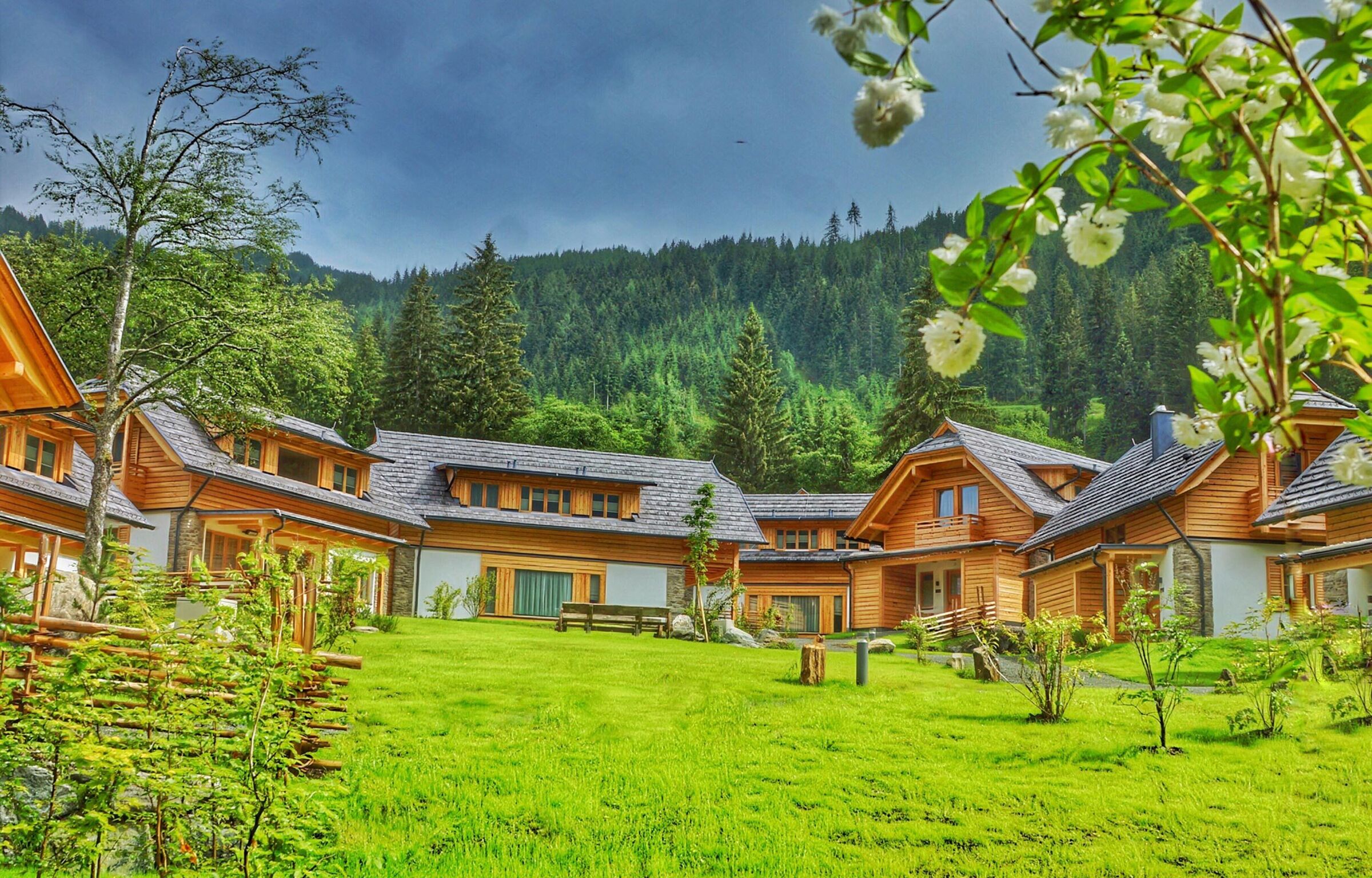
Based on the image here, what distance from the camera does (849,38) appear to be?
224 cm

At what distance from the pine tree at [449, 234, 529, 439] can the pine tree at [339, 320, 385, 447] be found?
14.7ft

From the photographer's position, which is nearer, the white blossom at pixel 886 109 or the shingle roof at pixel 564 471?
the white blossom at pixel 886 109

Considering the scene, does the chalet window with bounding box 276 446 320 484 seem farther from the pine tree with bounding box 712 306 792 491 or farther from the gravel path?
the pine tree with bounding box 712 306 792 491

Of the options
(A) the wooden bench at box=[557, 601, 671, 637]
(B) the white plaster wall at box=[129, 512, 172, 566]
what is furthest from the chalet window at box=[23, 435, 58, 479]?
(A) the wooden bench at box=[557, 601, 671, 637]

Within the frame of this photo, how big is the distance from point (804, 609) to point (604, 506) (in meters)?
10.0

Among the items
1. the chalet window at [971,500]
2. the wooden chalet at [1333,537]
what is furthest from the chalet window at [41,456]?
the wooden chalet at [1333,537]

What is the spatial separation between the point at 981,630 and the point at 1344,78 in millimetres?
27040

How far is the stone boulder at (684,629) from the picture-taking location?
28.1m

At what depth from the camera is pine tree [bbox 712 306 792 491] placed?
64.9m

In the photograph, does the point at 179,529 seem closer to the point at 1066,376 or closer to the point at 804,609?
the point at 804,609

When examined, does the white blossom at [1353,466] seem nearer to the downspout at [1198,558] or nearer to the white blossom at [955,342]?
the white blossom at [955,342]

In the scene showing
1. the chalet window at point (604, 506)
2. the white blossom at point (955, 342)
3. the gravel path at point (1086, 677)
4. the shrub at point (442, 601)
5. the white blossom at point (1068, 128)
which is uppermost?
the chalet window at point (604, 506)

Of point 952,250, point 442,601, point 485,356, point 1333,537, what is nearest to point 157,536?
point 442,601

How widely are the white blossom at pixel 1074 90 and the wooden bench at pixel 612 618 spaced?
26.0 meters
